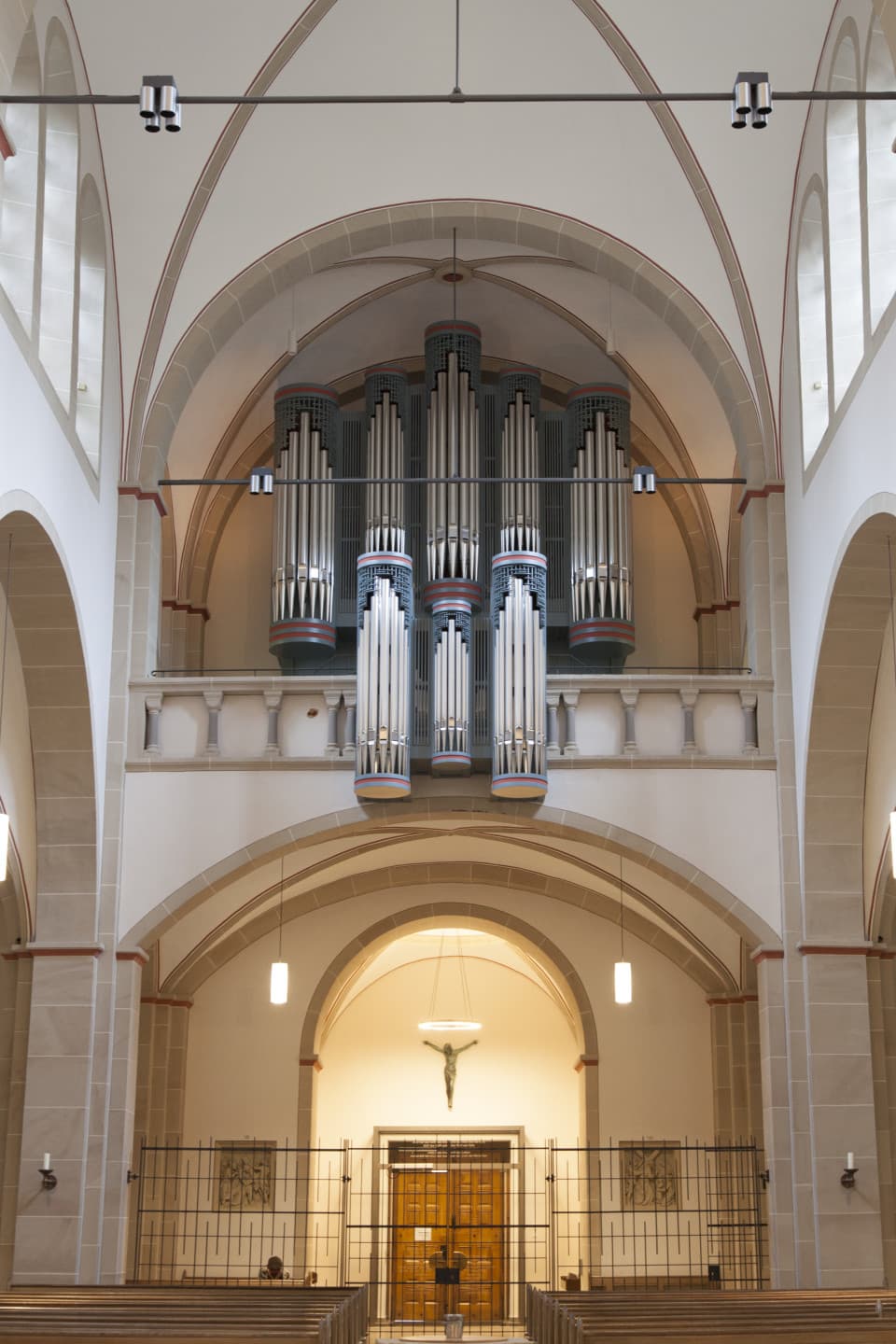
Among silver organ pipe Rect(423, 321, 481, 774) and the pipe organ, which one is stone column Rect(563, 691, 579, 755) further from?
silver organ pipe Rect(423, 321, 481, 774)

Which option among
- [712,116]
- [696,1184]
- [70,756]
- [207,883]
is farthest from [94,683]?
[696,1184]

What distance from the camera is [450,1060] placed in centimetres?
2141

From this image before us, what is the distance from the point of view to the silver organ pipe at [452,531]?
13.6 m

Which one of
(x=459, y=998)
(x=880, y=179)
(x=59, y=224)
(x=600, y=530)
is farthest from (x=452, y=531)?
(x=459, y=998)

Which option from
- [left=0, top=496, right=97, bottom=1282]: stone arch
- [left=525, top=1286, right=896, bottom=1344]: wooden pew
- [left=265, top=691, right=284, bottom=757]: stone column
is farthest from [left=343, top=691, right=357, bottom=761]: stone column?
[left=525, top=1286, right=896, bottom=1344]: wooden pew

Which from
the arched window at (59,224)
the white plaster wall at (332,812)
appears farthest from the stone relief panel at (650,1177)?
the arched window at (59,224)

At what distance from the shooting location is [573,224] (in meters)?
14.5

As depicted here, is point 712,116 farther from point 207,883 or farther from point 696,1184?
point 696,1184

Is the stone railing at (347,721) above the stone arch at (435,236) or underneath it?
underneath

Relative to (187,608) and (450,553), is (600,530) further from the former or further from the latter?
(187,608)

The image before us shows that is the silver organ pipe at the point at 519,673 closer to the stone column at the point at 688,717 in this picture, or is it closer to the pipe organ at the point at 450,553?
the pipe organ at the point at 450,553

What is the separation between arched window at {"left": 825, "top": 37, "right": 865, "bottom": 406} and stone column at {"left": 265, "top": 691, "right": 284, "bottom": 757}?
16.9 ft

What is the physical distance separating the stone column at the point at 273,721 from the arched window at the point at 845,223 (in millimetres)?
5164

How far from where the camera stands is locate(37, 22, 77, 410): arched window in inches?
480
